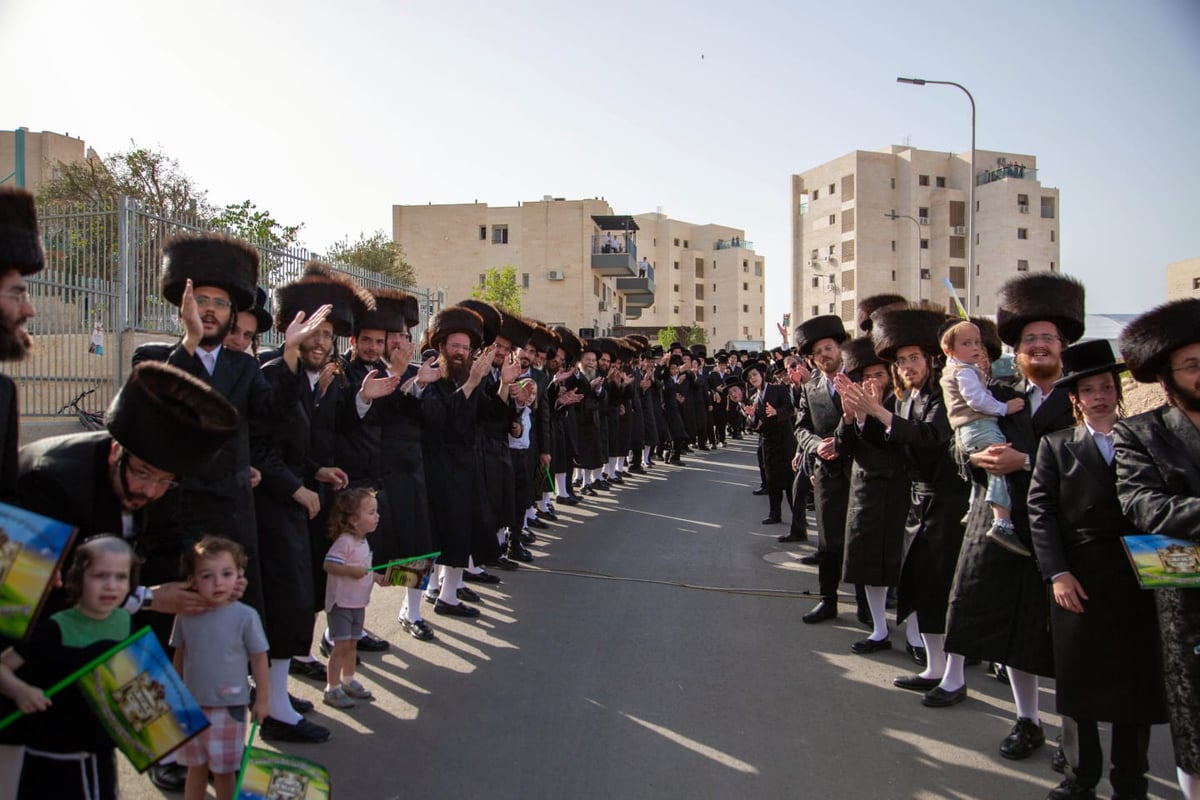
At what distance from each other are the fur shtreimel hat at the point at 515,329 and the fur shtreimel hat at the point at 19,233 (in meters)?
6.43

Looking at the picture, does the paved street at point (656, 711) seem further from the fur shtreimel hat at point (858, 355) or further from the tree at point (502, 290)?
the tree at point (502, 290)

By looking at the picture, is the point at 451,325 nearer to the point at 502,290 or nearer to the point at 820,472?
the point at 820,472

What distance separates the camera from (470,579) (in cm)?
848

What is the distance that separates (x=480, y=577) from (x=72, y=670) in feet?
18.4

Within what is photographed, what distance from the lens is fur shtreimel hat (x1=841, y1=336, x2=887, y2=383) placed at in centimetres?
681

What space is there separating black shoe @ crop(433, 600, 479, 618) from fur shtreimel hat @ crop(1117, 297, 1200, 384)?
16.4ft

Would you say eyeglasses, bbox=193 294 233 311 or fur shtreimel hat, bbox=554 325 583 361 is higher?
fur shtreimel hat, bbox=554 325 583 361

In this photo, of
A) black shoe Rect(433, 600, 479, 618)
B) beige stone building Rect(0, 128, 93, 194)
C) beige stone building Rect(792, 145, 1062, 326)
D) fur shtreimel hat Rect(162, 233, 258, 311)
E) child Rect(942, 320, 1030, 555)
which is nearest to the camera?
fur shtreimel hat Rect(162, 233, 258, 311)

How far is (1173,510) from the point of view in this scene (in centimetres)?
340

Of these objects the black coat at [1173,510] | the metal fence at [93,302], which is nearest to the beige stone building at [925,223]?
the metal fence at [93,302]

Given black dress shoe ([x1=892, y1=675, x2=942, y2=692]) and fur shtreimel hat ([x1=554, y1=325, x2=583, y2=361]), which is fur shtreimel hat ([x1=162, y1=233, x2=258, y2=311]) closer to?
black dress shoe ([x1=892, y1=675, x2=942, y2=692])

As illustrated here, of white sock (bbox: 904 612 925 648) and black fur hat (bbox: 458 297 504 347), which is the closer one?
white sock (bbox: 904 612 925 648)

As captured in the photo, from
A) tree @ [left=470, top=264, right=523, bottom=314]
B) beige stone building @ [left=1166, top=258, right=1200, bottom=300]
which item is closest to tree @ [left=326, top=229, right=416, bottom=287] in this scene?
tree @ [left=470, top=264, right=523, bottom=314]

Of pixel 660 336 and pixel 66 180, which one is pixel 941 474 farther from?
pixel 660 336
